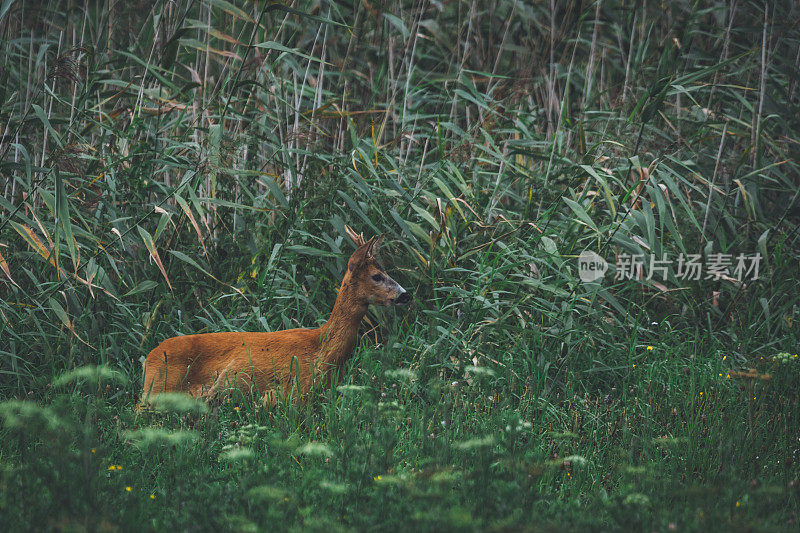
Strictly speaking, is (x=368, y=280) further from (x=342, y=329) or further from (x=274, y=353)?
(x=274, y=353)

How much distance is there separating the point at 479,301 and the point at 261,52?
1.94m

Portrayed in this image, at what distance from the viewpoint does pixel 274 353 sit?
137 inches

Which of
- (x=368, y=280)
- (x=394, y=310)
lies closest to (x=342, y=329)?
(x=368, y=280)

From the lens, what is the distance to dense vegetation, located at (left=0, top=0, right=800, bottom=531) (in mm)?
2562

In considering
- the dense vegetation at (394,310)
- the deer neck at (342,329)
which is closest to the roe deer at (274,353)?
the deer neck at (342,329)

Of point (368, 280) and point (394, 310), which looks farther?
point (394, 310)

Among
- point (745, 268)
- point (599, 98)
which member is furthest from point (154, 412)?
point (599, 98)

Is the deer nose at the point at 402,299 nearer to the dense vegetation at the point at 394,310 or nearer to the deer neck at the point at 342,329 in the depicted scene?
the deer neck at the point at 342,329

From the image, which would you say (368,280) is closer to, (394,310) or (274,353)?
(274,353)

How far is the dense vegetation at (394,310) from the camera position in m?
2.56

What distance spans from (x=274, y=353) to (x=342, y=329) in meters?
0.30

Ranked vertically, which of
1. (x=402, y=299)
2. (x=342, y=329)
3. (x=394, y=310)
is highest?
(x=402, y=299)

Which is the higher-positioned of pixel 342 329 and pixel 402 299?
pixel 402 299

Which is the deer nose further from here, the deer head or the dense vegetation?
the dense vegetation
